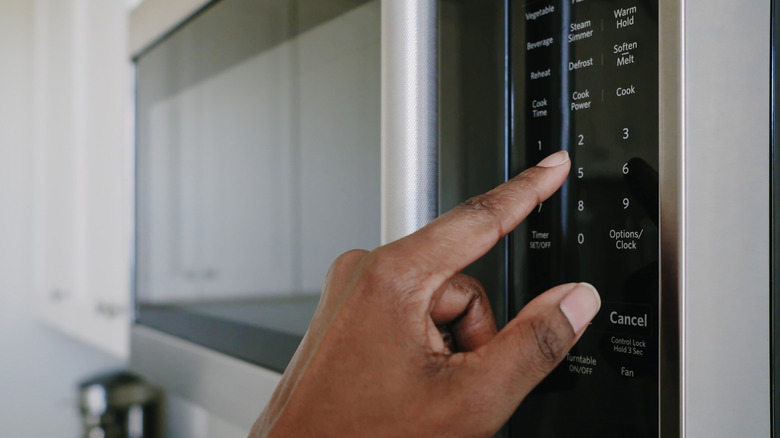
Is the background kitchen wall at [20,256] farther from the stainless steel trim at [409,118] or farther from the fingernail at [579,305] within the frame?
the fingernail at [579,305]

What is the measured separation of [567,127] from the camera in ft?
0.91

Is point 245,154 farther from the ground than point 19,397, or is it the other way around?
point 245,154

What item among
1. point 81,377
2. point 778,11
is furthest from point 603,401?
point 81,377

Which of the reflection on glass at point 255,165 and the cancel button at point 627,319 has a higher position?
the reflection on glass at point 255,165

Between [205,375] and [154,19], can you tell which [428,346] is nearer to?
[205,375]

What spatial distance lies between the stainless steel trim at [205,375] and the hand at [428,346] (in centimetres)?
22

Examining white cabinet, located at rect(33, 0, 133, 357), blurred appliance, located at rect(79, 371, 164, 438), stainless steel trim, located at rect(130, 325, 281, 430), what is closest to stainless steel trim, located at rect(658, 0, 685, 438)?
stainless steel trim, located at rect(130, 325, 281, 430)

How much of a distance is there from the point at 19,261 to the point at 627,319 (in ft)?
6.31

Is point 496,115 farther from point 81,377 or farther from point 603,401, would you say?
point 81,377

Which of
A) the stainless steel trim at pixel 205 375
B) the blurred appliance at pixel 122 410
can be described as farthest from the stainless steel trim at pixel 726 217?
the blurred appliance at pixel 122 410

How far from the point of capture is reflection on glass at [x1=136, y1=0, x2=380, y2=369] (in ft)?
1.34

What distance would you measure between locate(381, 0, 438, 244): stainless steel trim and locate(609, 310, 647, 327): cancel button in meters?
0.09

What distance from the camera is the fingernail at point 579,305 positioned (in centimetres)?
23

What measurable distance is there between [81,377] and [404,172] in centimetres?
188
